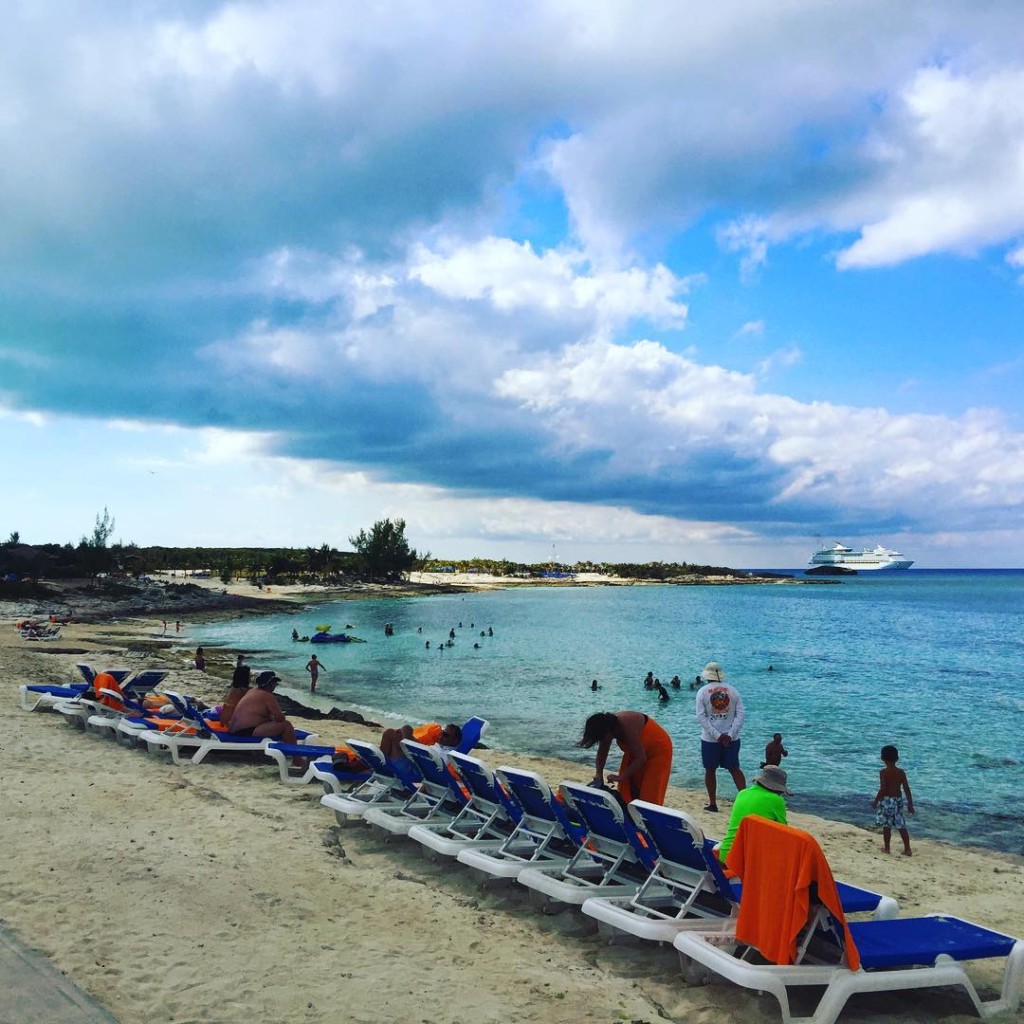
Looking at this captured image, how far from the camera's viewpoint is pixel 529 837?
693 centimetres

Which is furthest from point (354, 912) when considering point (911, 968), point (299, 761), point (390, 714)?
point (390, 714)

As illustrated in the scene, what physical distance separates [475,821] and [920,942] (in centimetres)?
375

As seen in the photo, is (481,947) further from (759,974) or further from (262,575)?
(262,575)

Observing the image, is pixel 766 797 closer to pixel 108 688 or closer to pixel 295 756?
pixel 295 756

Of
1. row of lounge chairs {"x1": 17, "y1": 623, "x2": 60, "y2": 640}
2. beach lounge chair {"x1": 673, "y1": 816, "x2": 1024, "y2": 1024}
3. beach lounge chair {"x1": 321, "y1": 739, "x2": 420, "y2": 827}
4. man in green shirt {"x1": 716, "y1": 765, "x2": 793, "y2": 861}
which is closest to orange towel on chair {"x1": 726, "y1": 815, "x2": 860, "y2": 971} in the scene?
beach lounge chair {"x1": 673, "y1": 816, "x2": 1024, "y2": 1024}

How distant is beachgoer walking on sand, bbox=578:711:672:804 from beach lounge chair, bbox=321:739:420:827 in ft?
7.14

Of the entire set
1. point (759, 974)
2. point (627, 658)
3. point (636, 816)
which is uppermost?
point (636, 816)

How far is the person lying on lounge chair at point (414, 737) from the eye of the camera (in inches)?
345

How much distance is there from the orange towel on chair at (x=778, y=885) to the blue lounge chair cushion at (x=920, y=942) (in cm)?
31

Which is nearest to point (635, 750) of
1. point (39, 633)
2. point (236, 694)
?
point (236, 694)

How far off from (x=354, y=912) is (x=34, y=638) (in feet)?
109

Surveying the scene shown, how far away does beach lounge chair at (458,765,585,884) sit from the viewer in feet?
20.9

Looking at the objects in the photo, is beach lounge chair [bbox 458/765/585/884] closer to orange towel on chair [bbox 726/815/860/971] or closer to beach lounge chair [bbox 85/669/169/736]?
orange towel on chair [bbox 726/815/860/971]

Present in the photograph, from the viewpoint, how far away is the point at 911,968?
495 cm
